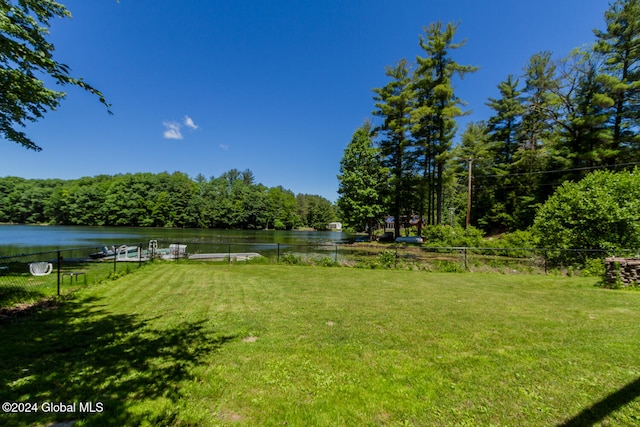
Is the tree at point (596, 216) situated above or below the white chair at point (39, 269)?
above

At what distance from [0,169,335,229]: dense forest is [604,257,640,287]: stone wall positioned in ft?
233

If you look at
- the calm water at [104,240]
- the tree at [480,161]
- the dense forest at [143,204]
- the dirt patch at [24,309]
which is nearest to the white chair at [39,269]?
the dirt patch at [24,309]

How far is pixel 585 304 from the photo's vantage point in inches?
250

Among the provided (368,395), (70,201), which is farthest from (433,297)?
(70,201)

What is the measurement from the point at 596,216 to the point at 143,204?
3198 inches

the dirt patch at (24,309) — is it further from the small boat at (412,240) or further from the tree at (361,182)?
the tree at (361,182)

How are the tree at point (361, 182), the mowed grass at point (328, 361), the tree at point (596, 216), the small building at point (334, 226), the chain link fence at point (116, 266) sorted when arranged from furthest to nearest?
the small building at point (334, 226), the tree at point (361, 182), the tree at point (596, 216), the chain link fence at point (116, 266), the mowed grass at point (328, 361)

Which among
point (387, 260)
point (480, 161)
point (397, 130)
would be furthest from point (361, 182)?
point (387, 260)

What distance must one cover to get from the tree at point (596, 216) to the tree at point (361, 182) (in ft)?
60.0

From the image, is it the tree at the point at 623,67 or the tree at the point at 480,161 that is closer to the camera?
the tree at the point at 623,67

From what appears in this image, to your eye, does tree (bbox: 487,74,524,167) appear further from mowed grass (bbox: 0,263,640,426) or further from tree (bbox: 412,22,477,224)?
mowed grass (bbox: 0,263,640,426)

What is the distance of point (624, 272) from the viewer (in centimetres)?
832

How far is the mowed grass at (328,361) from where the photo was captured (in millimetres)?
2512

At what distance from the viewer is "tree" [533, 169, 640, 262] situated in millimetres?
11492
